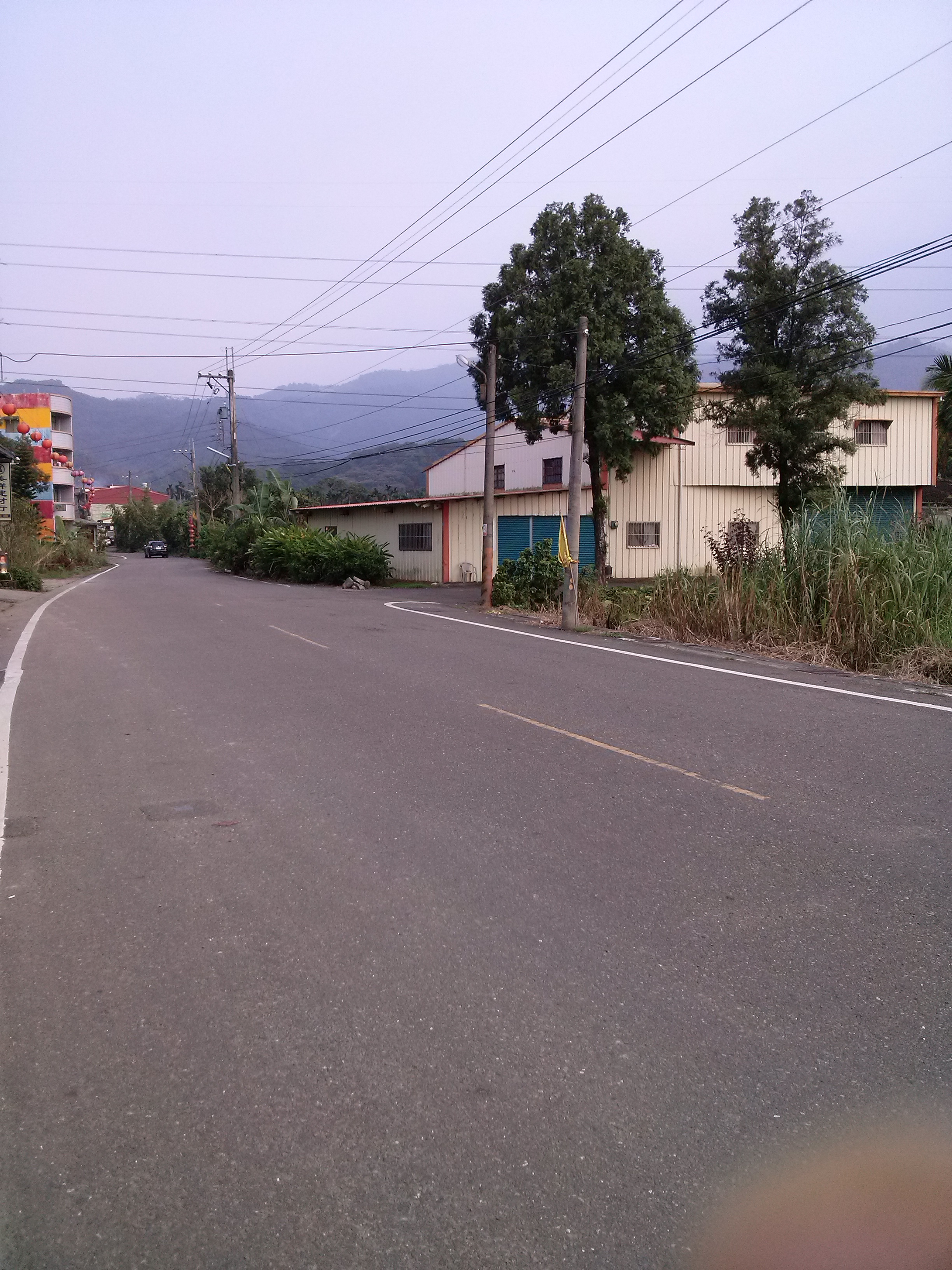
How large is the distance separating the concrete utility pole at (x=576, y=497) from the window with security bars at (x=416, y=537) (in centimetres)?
1700

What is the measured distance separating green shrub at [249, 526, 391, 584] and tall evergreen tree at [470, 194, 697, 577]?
9.37 metres

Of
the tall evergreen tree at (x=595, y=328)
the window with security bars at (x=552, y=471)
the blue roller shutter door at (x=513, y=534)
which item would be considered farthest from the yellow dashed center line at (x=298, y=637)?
the window with security bars at (x=552, y=471)

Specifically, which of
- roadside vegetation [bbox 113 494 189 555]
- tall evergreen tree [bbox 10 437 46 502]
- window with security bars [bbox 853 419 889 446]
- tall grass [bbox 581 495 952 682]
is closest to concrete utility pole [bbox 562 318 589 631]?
tall grass [bbox 581 495 952 682]

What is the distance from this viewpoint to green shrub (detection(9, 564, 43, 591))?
3206cm

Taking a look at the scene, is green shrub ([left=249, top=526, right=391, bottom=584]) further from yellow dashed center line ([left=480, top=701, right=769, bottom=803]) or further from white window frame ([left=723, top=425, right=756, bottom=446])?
yellow dashed center line ([left=480, top=701, right=769, bottom=803])

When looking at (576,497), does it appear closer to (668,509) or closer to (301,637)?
(301,637)

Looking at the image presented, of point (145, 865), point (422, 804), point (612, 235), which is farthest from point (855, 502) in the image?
point (612, 235)

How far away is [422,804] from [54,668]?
831 cm

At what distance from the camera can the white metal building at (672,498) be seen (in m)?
33.2

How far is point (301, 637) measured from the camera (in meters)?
16.0

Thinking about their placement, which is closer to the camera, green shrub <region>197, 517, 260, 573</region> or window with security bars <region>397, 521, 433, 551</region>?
window with security bars <region>397, 521, 433, 551</region>

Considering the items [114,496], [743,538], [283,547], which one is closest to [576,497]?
[743,538]

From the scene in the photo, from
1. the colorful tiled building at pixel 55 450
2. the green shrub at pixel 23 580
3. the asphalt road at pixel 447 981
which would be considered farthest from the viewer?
the colorful tiled building at pixel 55 450

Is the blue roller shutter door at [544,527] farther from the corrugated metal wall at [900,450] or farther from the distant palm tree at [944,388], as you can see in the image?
the distant palm tree at [944,388]
